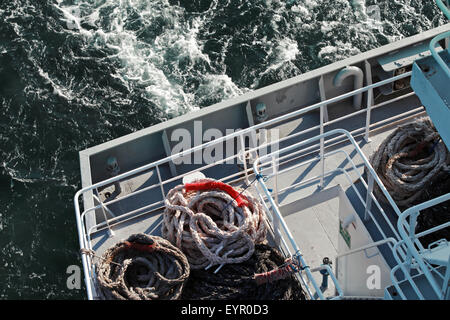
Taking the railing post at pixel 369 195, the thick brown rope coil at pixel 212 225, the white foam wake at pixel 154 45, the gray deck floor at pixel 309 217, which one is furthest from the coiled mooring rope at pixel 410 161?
the white foam wake at pixel 154 45

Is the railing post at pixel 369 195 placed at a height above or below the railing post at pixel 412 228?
above

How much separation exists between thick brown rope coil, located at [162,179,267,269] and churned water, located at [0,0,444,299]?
7.30m

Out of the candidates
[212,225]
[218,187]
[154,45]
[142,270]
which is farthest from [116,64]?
[142,270]

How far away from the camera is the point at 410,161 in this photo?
9.32 metres

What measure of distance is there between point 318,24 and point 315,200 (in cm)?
1123

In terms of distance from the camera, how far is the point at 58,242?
1573cm

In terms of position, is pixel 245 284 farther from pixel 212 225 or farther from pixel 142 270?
pixel 142 270

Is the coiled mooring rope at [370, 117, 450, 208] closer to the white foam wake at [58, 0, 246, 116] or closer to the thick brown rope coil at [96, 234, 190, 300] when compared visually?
the thick brown rope coil at [96, 234, 190, 300]

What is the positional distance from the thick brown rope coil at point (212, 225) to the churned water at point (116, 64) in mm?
7304

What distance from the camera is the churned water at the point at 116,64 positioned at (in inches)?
657

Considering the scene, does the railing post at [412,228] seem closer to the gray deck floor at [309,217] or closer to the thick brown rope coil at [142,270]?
the gray deck floor at [309,217]

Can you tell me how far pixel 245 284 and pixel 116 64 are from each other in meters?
12.1

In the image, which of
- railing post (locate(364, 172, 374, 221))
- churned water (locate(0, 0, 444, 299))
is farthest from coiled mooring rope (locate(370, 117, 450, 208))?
churned water (locate(0, 0, 444, 299))

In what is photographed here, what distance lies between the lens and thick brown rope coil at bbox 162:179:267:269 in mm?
8508
